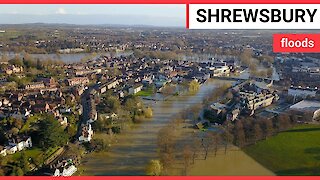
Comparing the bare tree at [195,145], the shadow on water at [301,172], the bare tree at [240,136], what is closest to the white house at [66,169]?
the bare tree at [195,145]

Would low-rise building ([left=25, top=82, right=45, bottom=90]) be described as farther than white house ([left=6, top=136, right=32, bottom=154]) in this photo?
Yes

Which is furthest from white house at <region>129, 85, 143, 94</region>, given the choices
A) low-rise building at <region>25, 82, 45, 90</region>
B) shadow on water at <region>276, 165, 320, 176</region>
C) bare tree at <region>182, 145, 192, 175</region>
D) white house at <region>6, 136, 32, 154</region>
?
shadow on water at <region>276, 165, 320, 176</region>

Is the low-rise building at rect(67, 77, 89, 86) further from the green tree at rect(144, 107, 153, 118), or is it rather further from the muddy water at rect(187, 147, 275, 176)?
the muddy water at rect(187, 147, 275, 176)

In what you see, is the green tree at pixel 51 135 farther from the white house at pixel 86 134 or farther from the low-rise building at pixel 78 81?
the low-rise building at pixel 78 81

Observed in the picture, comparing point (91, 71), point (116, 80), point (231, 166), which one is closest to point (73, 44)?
point (91, 71)

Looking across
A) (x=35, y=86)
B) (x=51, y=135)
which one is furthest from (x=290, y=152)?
(x=35, y=86)

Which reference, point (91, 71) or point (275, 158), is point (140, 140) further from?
point (91, 71)

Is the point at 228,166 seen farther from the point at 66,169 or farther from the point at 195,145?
the point at 66,169
